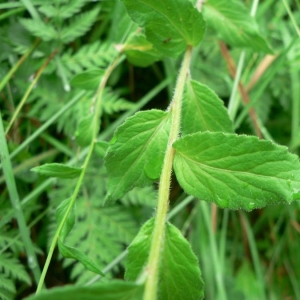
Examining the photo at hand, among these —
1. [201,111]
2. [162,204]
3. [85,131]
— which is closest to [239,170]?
[162,204]

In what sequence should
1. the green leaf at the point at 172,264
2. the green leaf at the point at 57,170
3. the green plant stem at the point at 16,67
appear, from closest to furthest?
1. the green leaf at the point at 172,264
2. the green leaf at the point at 57,170
3. the green plant stem at the point at 16,67

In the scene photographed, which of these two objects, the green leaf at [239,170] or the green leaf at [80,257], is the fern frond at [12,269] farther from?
the green leaf at [239,170]

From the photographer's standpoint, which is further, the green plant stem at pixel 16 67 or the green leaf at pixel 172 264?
the green plant stem at pixel 16 67

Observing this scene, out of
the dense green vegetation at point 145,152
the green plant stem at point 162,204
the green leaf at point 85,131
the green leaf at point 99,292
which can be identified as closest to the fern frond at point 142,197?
the dense green vegetation at point 145,152

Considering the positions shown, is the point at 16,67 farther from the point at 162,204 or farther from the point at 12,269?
the point at 162,204

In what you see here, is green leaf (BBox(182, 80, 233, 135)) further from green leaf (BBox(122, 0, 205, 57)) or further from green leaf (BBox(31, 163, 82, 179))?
green leaf (BBox(31, 163, 82, 179))

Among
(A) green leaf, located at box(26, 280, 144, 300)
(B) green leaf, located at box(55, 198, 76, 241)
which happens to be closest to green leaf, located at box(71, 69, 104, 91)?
(B) green leaf, located at box(55, 198, 76, 241)
